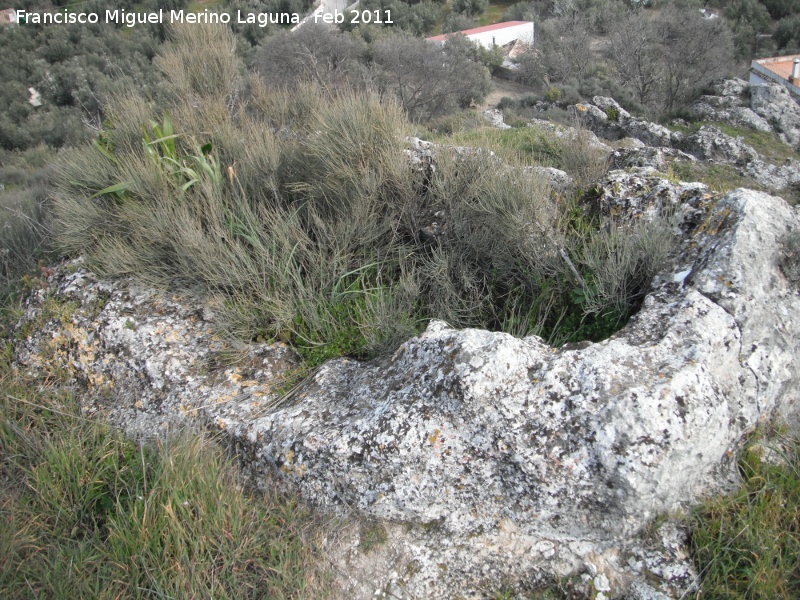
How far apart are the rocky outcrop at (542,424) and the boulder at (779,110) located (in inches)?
613

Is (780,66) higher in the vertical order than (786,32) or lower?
lower

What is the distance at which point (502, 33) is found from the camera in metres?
30.5

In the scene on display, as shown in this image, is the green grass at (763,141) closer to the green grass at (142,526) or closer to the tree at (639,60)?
the tree at (639,60)

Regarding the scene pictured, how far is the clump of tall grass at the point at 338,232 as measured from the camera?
10.8 ft

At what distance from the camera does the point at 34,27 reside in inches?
985

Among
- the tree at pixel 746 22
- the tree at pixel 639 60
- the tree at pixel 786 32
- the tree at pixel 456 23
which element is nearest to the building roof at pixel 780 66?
the tree at pixel 639 60

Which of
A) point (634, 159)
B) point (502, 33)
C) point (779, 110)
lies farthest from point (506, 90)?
point (634, 159)

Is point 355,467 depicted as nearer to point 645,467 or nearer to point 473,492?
point 473,492

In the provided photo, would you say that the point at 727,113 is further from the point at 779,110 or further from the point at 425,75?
the point at 425,75

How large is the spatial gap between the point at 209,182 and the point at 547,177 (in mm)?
2316

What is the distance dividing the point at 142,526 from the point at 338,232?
2.06m

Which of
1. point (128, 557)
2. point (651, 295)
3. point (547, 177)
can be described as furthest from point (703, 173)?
point (128, 557)

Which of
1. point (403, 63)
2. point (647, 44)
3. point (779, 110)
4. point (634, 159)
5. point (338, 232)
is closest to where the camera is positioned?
point (338, 232)

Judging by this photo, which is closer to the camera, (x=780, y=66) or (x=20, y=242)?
(x=20, y=242)
